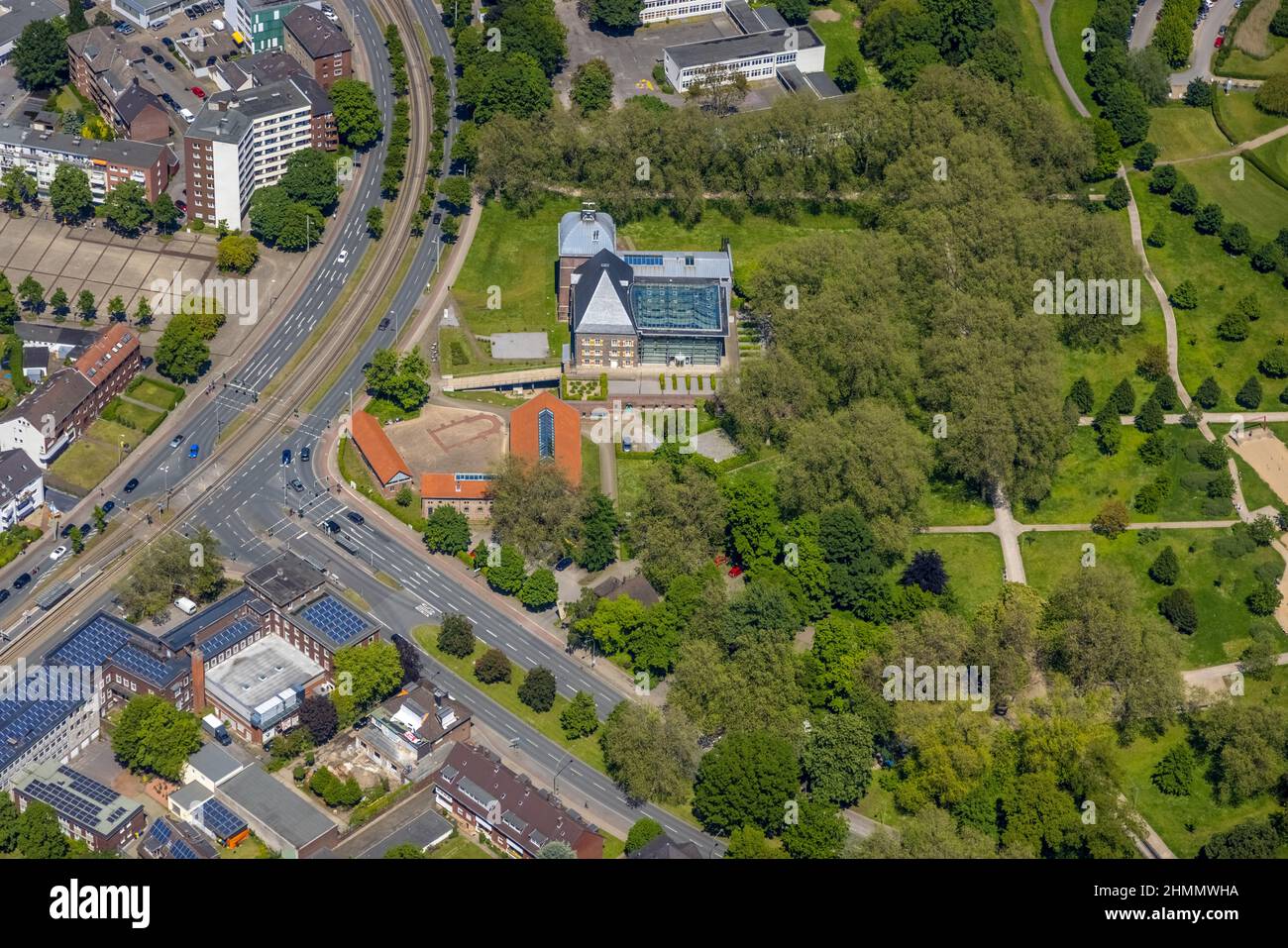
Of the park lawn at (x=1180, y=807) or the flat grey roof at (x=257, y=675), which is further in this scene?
the flat grey roof at (x=257, y=675)

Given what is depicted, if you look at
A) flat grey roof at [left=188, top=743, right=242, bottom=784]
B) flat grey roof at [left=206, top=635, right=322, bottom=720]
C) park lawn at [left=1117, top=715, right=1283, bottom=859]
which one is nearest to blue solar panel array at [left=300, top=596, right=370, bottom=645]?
flat grey roof at [left=206, top=635, right=322, bottom=720]

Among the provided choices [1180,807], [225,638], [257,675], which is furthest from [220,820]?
[1180,807]

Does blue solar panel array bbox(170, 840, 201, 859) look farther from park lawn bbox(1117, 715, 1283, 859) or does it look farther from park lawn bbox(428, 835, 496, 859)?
park lawn bbox(1117, 715, 1283, 859)

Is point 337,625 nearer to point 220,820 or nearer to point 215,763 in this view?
point 215,763

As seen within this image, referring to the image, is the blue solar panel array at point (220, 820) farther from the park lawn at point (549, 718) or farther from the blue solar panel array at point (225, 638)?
the park lawn at point (549, 718)

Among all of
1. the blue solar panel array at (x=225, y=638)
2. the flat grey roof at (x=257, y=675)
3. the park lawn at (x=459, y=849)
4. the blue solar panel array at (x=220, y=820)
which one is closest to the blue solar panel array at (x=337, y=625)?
the flat grey roof at (x=257, y=675)

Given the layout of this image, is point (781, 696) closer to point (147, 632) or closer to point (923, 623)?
point (923, 623)
